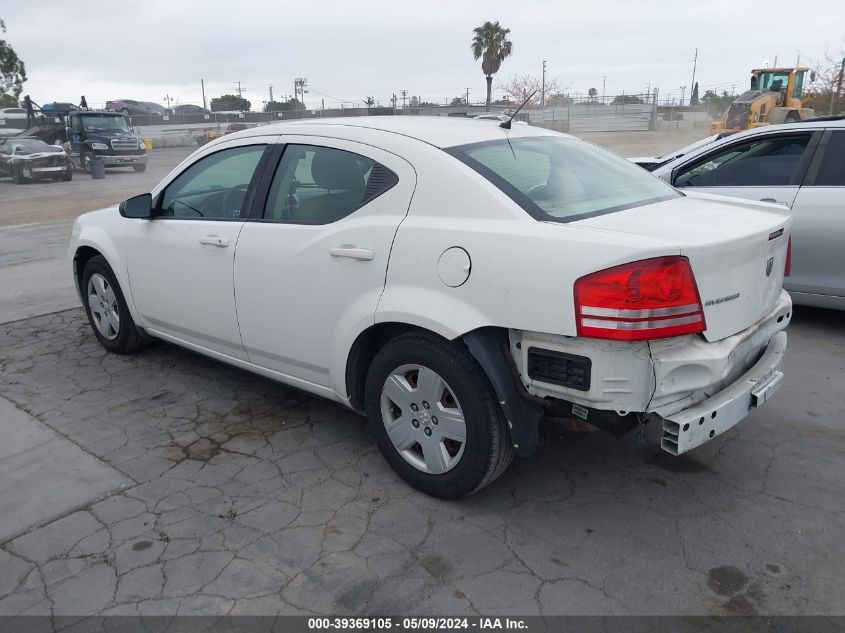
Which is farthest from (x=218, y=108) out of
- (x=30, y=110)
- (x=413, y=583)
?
(x=413, y=583)

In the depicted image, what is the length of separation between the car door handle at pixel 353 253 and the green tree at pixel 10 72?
4901cm

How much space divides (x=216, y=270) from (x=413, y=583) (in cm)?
212

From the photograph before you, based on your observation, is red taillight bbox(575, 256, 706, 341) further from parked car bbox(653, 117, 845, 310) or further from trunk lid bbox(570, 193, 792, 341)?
parked car bbox(653, 117, 845, 310)

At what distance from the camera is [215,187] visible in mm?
4203

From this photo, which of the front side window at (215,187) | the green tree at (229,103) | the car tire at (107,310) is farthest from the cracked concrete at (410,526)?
the green tree at (229,103)

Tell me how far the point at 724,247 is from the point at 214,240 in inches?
104

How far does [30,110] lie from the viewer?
27891 millimetres

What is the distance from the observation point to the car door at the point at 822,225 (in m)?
5.21

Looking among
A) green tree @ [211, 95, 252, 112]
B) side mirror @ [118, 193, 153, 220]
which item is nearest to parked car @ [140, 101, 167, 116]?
green tree @ [211, 95, 252, 112]

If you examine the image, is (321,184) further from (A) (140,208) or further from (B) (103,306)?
(B) (103,306)

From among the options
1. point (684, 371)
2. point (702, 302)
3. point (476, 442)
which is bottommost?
point (476, 442)

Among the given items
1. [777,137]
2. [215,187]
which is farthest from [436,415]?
[777,137]

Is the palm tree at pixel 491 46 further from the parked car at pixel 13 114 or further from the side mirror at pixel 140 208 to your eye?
the side mirror at pixel 140 208

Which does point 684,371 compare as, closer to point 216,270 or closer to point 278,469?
point 278,469
